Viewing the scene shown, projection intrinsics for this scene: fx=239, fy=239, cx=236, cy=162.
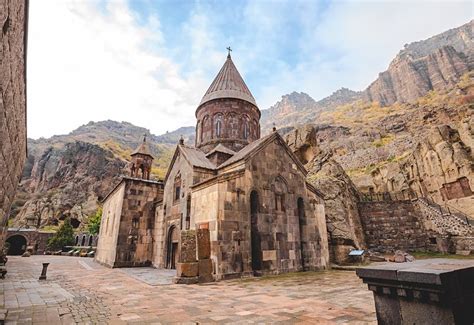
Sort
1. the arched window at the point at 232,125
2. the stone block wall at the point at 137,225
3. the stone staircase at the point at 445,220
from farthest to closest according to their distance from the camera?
the arched window at the point at 232,125, the stone staircase at the point at 445,220, the stone block wall at the point at 137,225

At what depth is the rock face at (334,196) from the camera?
13.6 meters

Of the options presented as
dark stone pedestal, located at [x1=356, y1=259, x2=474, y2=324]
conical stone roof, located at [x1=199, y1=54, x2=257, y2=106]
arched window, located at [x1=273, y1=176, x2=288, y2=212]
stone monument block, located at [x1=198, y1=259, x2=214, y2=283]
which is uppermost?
conical stone roof, located at [x1=199, y1=54, x2=257, y2=106]

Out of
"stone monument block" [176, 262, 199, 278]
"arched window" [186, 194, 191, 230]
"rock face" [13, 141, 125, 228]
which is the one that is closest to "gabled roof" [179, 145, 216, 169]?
"arched window" [186, 194, 191, 230]

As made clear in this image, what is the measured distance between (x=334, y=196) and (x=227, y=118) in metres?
9.10

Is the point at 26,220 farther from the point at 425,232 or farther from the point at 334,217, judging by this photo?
the point at 425,232

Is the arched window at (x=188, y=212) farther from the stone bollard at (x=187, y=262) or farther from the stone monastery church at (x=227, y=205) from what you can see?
the stone bollard at (x=187, y=262)

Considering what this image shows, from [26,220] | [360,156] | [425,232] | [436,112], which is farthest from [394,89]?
[26,220]

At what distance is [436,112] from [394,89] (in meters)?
46.3

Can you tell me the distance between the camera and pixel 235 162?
11125 millimetres

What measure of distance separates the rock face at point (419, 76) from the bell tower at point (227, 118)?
63.1 meters

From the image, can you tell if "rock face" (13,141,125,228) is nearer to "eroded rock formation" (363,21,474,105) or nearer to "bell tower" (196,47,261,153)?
"bell tower" (196,47,261,153)

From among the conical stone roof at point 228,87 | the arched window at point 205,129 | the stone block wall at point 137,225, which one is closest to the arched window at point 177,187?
the stone block wall at point 137,225

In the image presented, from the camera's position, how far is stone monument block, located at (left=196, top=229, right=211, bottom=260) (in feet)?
27.5

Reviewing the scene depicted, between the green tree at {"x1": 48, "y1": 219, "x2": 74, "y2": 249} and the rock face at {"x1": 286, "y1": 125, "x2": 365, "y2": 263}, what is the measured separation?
27694 millimetres
